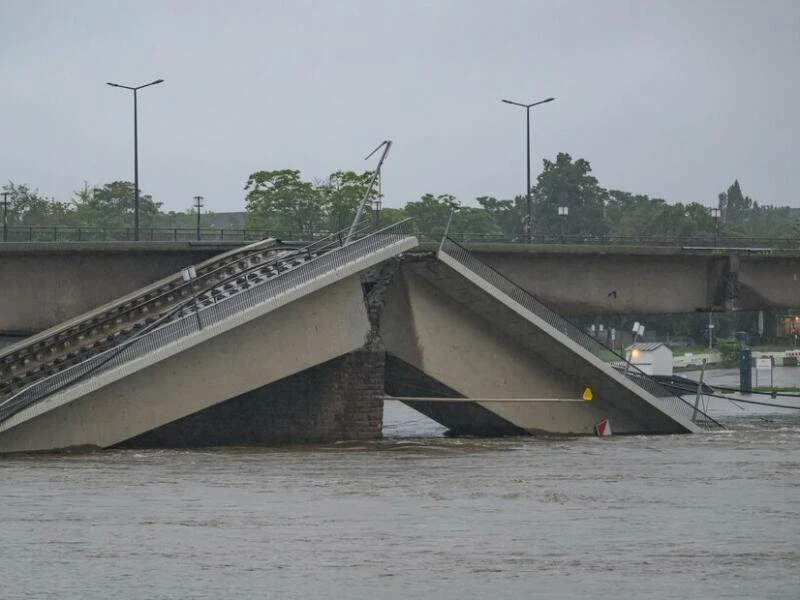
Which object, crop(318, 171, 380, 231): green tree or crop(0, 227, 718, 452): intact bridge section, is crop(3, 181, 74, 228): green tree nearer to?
crop(318, 171, 380, 231): green tree

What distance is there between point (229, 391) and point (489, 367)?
8640 mm

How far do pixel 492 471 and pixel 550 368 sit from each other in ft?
42.1

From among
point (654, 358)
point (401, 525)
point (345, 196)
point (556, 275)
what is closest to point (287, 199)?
point (345, 196)

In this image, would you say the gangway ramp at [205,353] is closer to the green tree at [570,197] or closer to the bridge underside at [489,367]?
the bridge underside at [489,367]

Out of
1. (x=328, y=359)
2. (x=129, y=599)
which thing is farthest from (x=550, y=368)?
(x=129, y=599)

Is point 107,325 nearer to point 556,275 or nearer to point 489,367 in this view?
point 489,367

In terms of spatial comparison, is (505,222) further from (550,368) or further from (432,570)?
(432,570)

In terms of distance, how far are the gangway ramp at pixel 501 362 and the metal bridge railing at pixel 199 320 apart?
2.12 meters

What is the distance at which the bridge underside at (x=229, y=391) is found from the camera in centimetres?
4088

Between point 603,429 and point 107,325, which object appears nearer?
point 107,325

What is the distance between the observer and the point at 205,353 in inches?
1692

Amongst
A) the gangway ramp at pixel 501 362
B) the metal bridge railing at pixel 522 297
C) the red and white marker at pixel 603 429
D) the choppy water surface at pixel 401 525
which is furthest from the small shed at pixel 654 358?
the choppy water surface at pixel 401 525

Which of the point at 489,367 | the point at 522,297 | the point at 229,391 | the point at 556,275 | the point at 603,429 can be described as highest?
the point at 556,275

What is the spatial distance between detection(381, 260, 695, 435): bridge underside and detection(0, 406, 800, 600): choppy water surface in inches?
208
